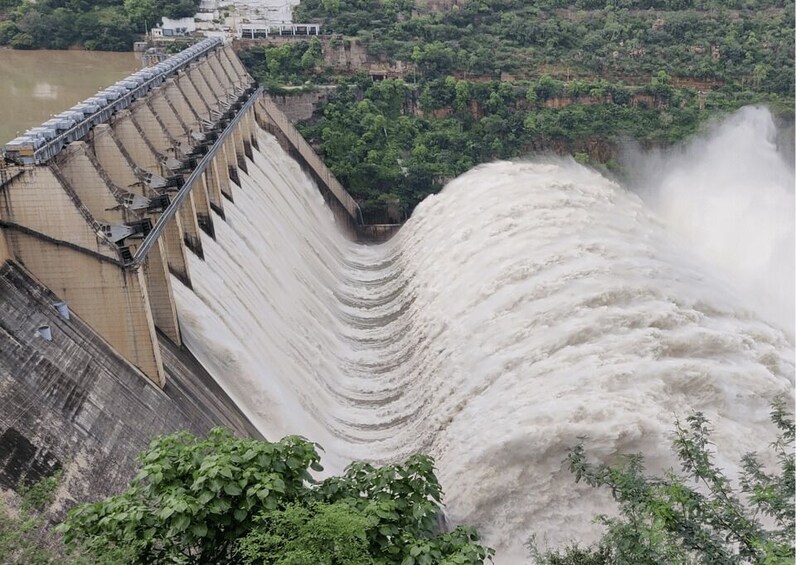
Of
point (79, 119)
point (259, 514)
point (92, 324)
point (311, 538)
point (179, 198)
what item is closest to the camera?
point (311, 538)

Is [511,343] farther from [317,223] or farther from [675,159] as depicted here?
[675,159]

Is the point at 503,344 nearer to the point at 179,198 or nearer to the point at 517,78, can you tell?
the point at 179,198

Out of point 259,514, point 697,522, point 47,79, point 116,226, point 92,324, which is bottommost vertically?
point 47,79

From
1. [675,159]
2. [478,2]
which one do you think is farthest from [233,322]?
[478,2]

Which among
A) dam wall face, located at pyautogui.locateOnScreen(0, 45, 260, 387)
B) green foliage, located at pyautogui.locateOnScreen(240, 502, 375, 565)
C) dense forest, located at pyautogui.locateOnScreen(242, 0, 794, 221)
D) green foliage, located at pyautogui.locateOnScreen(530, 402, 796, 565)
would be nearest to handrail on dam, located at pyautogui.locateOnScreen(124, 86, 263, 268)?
dam wall face, located at pyautogui.locateOnScreen(0, 45, 260, 387)

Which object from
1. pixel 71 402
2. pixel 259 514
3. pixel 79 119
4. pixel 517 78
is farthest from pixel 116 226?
pixel 517 78

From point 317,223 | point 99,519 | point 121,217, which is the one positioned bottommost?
point 317,223
